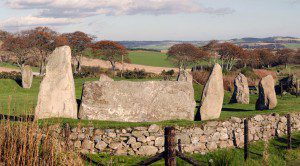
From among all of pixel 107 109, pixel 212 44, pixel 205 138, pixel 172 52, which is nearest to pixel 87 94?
pixel 107 109

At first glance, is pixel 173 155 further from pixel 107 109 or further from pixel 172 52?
pixel 172 52

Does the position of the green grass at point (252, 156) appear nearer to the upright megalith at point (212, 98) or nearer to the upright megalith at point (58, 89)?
the upright megalith at point (212, 98)

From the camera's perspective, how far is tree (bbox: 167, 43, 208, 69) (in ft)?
275

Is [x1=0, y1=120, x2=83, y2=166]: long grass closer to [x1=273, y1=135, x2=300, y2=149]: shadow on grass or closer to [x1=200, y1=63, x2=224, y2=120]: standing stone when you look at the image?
[x1=200, y1=63, x2=224, y2=120]: standing stone

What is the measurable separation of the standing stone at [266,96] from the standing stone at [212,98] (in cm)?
703

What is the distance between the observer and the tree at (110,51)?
78438 millimetres

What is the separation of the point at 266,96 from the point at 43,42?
48.3 m

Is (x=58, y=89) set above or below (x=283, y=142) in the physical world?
above

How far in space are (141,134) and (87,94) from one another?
145 inches

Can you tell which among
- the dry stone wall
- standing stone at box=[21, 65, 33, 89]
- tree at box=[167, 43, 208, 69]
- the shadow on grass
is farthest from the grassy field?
tree at box=[167, 43, 208, 69]

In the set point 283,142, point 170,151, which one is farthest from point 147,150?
point 170,151

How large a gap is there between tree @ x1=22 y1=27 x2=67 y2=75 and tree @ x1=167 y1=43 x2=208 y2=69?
23.4 meters

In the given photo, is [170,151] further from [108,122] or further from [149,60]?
[149,60]

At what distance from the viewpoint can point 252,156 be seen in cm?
1798
